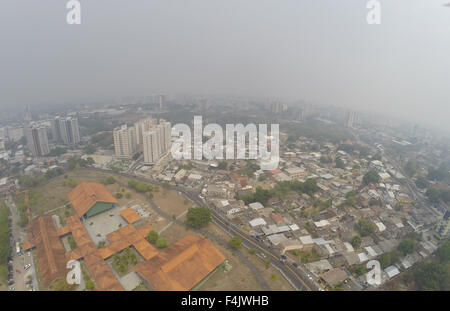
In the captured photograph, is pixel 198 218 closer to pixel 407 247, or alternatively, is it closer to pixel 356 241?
pixel 356 241

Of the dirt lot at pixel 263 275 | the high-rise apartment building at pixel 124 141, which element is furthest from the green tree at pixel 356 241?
the high-rise apartment building at pixel 124 141

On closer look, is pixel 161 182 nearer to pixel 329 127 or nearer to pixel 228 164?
pixel 228 164

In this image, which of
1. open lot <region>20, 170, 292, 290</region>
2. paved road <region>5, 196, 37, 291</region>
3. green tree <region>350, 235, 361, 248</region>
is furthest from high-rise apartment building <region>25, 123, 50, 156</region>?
green tree <region>350, 235, 361, 248</region>

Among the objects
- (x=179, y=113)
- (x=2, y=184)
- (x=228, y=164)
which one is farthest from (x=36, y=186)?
(x=179, y=113)

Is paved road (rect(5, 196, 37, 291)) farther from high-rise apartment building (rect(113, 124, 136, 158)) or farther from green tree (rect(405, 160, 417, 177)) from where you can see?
green tree (rect(405, 160, 417, 177))

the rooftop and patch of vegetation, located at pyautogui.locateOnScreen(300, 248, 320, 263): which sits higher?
the rooftop

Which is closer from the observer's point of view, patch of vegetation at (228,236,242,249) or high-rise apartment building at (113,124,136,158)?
patch of vegetation at (228,236,242,249)

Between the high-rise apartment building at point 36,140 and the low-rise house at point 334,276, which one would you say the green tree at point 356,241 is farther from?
the high-rise apartment building at point 36,140

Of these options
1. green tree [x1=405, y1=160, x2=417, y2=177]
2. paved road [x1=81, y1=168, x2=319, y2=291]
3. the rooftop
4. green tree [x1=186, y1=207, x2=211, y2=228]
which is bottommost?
green tree [x1=405, y1=160, x2=417, y2=177]
